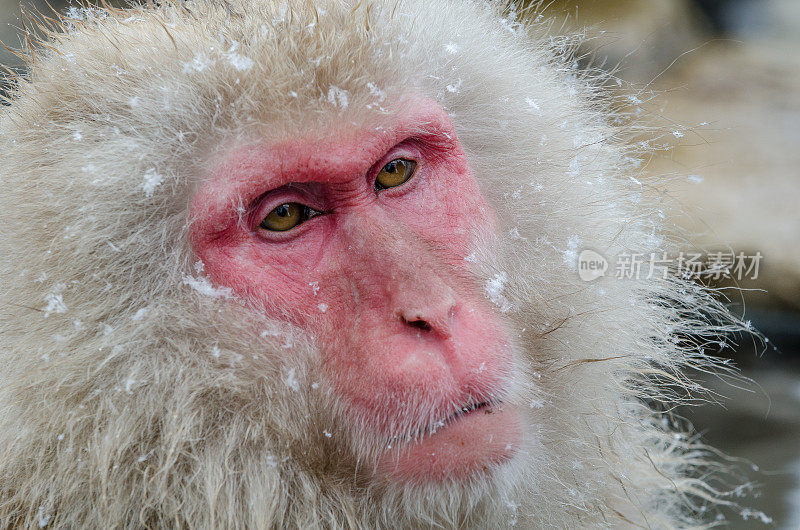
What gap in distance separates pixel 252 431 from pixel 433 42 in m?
1.06

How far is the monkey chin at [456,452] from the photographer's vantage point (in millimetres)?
1608

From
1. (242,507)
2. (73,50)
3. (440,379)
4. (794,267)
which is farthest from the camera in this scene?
(794,267)

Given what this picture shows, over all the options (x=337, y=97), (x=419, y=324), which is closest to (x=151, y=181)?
(x=337, y=97)

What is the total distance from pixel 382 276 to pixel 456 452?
1.32 feet

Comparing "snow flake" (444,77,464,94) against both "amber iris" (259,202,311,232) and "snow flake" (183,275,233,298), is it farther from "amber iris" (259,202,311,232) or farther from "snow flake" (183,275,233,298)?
"snow flake" (183,275,233,298)

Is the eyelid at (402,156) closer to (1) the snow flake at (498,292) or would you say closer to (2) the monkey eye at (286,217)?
(2) the monkey eye at (286,217)

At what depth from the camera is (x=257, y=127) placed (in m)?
1.71

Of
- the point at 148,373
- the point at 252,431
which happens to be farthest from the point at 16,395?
the point at 252,431

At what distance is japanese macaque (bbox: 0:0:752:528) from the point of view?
5.32 ft

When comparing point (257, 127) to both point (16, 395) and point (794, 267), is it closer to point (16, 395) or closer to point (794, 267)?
point (16, 395)

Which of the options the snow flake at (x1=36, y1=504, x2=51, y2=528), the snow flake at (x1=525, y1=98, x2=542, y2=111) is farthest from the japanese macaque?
the snow flake at (x1=525, y1=98, x2=542, y2=111)

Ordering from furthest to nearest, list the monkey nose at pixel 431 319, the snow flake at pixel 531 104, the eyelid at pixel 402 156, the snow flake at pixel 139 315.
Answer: the snow flake at pixel 531 104, the eyelid at pixel 402 156, the snow flake at pixel 139 315, the monkey nose at pixel 431 319

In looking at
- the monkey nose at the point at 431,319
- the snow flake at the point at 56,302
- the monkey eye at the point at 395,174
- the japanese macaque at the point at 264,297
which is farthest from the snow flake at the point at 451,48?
the snow flake at the point at 56,302

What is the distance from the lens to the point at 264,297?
5.51ft
